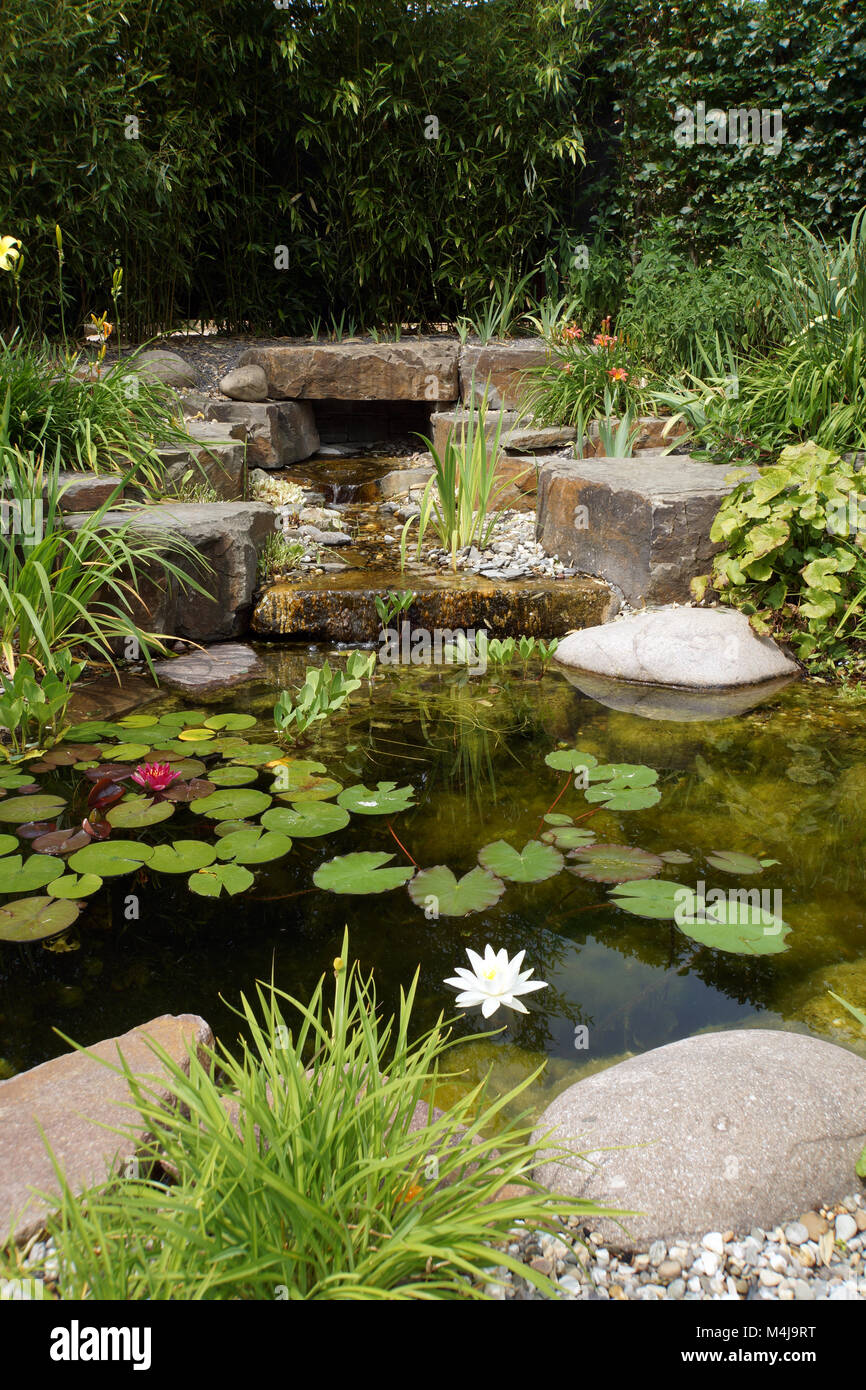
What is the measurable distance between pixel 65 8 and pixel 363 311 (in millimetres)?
2725

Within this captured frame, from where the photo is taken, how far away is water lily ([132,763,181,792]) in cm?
251

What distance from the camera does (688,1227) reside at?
4.19 ft

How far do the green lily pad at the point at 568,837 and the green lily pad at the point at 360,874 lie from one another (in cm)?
38

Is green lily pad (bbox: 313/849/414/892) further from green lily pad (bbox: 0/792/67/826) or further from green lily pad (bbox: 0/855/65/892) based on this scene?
green lily pad (bbox: 0/792/67/826)

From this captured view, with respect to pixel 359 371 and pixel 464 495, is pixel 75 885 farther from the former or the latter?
pixel 359 371

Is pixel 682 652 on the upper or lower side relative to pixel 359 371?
lower

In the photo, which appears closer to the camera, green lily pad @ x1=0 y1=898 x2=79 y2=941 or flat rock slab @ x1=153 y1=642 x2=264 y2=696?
green lily pad @ x1=0 y1=898 x2=79 y2=941

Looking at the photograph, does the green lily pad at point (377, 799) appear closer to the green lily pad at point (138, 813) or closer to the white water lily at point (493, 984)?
the green lily pad at point (138, 813)

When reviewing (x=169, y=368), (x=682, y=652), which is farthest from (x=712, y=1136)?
(x=169, y=368)

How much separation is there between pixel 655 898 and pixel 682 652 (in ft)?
5.67

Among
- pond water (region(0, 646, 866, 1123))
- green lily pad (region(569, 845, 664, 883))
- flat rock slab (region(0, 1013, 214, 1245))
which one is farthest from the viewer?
green lily pad (region(569, 845, 664, 883))

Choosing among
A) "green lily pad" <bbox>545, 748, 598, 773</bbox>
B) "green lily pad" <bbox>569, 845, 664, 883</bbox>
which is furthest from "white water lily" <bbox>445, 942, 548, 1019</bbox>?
"green lily pad" <bbox>545, 748, 598, 773</bbox>

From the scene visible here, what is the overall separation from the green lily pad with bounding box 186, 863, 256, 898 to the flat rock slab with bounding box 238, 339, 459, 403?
15.8 feet

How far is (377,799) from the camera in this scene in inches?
98.3
